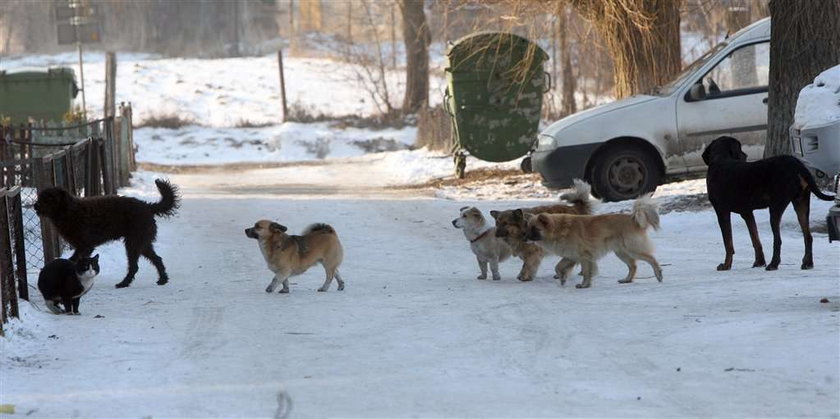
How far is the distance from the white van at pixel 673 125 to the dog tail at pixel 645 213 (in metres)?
6.67

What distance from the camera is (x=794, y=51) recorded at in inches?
588

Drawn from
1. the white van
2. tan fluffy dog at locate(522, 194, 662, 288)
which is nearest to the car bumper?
the white van

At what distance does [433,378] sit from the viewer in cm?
687

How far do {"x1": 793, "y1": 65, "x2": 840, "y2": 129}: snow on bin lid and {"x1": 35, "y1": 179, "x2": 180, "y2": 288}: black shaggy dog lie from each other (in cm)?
661

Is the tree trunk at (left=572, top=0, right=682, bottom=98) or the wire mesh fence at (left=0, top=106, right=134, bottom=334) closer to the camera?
the wire mesh fence at (left=0, top=106, right=134, bottom=334)

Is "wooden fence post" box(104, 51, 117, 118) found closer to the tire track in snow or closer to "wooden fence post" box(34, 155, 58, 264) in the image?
Answer: "wooden fence post" box(34, 155, 58, 264)

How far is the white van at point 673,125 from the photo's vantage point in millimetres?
16562

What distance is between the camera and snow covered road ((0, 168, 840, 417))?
20.7ft

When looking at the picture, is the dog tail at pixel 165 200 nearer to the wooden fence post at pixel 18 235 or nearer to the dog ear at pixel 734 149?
the wooden fence post at pixel 18 235

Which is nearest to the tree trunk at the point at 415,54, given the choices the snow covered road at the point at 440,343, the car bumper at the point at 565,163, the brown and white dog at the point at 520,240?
the car bumper at the point at 565,163

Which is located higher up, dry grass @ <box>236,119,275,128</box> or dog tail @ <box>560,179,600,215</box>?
dry grass @ <box>236,119,275,128</box>

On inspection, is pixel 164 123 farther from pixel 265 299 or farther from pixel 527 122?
pixel 265 299

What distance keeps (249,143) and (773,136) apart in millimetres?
24414

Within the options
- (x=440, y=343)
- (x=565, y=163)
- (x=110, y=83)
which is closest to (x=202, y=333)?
(x=440, y=343)
